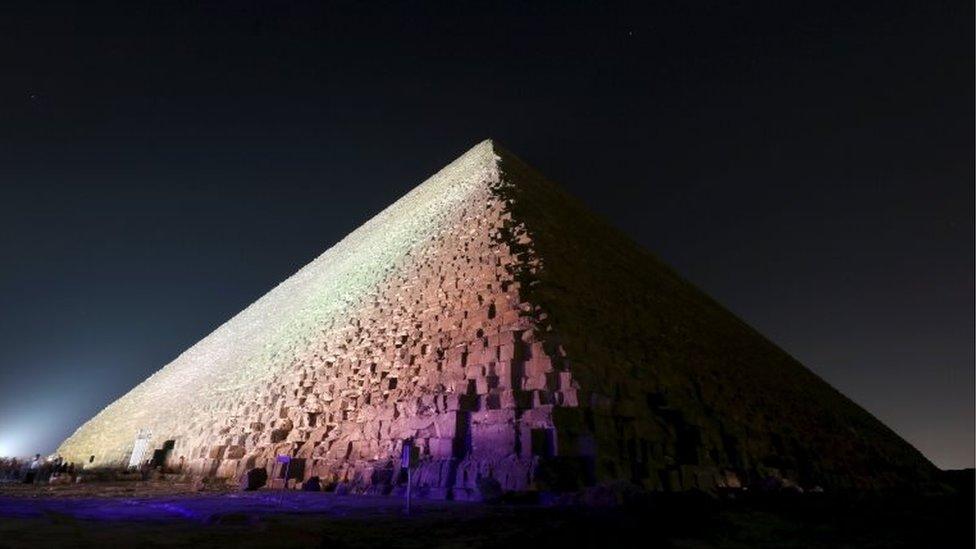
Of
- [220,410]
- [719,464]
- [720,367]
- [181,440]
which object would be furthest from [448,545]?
[181,440]

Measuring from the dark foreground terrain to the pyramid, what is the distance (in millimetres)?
1084

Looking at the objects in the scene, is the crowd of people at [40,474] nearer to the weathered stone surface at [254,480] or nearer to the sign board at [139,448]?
the sign board at [139,448]

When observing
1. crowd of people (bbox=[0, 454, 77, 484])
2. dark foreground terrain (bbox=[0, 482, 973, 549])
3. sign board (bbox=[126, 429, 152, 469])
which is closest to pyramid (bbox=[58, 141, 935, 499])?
sign board (bbox=[126, 429, 152, 469])

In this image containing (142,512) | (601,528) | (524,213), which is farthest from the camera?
(524,213)

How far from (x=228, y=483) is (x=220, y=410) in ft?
16.3

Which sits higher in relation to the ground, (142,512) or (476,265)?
(476,265)

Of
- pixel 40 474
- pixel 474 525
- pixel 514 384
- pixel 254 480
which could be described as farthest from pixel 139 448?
pixel 474 525

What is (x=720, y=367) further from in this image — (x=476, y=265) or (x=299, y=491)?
(x=299, y=491)

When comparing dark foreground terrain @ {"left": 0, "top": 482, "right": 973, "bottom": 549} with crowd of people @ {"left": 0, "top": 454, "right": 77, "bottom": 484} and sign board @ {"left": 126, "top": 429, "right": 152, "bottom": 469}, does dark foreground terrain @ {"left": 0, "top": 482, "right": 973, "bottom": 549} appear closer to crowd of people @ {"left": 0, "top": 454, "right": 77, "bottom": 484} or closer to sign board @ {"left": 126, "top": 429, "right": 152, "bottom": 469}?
Answer: crowd of people @ {"left": 0, "top": 454, "right": 77, "bottom": 484}

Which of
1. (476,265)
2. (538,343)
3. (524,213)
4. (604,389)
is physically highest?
(524,213)

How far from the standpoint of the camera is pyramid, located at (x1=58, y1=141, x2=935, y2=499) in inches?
283

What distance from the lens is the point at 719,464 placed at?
8.57 meters

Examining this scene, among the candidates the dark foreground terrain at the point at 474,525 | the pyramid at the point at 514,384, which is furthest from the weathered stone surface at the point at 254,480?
the dark foreground terrain at the point at 474,525

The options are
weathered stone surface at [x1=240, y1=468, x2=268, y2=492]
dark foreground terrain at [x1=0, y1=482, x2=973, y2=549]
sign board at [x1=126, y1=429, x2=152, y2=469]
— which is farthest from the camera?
sign board at [x1=126, y1=429, x2=152, y2=469]
